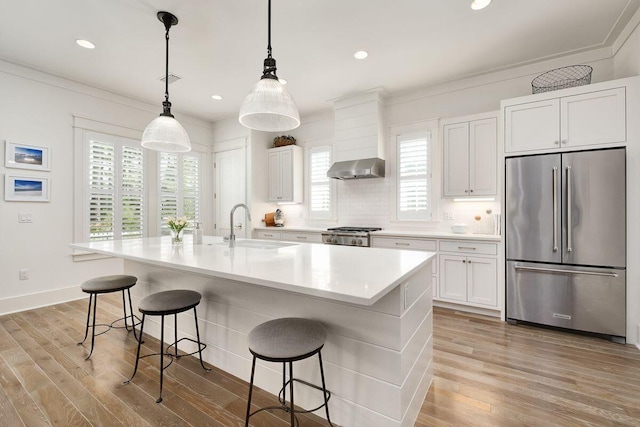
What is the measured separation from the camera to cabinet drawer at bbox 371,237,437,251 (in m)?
3.68

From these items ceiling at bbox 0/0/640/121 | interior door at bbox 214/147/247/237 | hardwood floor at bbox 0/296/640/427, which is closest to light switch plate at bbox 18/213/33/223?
hardwood floor at bbox 0/296/640/427

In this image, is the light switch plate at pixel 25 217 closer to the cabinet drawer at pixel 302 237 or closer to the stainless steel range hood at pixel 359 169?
the cabinet drawer at pixel 302 237

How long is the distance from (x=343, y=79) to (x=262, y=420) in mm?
3882

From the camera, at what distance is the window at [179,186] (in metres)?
5.11

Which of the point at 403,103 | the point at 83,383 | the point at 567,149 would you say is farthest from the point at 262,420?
the point at 403,103

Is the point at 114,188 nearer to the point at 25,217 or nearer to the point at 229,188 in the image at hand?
the point at 25,217

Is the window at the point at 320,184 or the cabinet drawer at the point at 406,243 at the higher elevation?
the window at the point at 320,184

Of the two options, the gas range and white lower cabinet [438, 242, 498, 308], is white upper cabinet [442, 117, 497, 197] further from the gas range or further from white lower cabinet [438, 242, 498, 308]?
the gas range

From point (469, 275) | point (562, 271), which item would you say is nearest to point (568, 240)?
point (562, 271)

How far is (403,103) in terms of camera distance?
443 cm

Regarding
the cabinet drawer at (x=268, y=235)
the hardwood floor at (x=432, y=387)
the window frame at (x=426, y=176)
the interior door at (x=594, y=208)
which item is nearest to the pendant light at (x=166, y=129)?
the hardwood floor at (x=432, y=387)

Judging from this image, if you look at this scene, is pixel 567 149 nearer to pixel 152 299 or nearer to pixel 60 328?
pixel 152 299

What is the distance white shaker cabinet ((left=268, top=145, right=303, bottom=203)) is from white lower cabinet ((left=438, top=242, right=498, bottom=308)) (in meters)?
2.79

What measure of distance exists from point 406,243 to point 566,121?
208 cm
